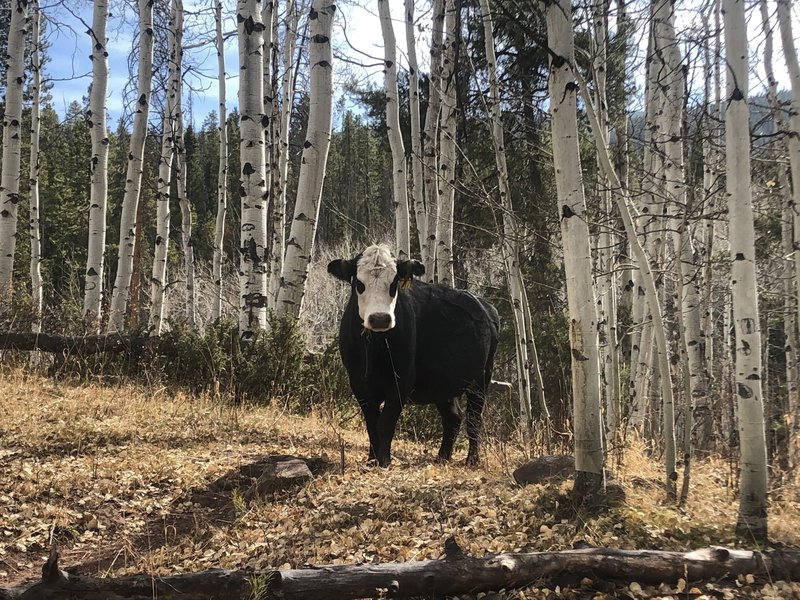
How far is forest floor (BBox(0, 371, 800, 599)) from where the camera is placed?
3738 millimetres

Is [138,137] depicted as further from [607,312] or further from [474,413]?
[607,312]

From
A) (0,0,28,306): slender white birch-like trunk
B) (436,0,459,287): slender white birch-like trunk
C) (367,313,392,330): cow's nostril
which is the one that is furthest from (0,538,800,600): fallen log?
(0,0,28,306): slender white birch-like trunk

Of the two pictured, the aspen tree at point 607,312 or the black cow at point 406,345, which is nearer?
the black cow at point 406,345

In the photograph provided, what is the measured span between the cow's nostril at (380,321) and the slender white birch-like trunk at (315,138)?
12.3ft

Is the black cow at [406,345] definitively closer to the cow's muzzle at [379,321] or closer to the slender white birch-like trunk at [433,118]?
the cow's muzzle at [379,321]

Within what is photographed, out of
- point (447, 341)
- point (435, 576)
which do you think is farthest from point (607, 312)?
point (435, 576)

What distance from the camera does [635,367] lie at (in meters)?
10.5

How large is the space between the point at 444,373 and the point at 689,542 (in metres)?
3.44

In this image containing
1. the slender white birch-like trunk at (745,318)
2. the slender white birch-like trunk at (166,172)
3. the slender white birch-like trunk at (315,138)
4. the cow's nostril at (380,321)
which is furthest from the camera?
the slender white birch-like trunk at (166,172)

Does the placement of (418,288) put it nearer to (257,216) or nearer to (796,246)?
(257,216)

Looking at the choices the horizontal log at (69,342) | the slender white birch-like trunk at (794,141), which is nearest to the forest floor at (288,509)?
the slender white birch-like trunk at (794,141)

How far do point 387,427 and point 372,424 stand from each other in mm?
224

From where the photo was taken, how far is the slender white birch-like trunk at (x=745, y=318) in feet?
12.2

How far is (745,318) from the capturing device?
3738 mm
